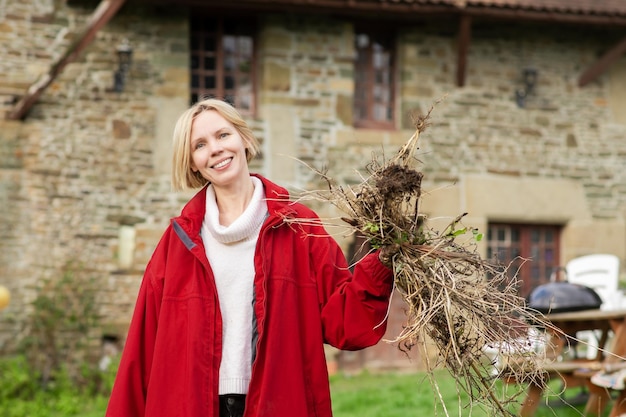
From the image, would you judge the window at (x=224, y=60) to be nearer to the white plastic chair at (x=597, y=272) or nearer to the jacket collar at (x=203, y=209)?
the white plastic chair at (x=597, y=272)

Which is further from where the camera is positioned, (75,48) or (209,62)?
(209,62)

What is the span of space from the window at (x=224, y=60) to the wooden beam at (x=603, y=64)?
3683mm

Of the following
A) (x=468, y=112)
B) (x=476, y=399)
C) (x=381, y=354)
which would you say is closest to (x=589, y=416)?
(x=476, y=399)

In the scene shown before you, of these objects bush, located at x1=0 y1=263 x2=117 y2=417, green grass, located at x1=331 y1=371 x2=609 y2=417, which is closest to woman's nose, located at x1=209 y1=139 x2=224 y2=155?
green grass, located at x1=331 y1=371 x2=609 y2=417

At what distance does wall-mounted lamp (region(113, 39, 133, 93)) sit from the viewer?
9.02 metres

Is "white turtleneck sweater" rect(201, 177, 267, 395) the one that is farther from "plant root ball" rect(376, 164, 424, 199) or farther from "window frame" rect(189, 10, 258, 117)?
"window frame" rect(189, 10, 258, 117)

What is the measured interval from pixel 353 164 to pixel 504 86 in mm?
1967

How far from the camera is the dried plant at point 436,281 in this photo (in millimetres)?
2879

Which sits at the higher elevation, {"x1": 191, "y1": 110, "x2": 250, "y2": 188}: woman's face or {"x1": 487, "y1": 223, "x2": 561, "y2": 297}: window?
{"x1": 191, "y1": 110, "x2": 250, "y2": 188}: woman's face

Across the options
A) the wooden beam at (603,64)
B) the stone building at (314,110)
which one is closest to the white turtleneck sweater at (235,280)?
the stone building at (314,110)

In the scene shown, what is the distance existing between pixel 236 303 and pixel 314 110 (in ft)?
22.0

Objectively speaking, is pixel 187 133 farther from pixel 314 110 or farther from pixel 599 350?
pixel 314 110

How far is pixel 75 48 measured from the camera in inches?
340

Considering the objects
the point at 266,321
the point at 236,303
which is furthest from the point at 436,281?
the point at 236,303
